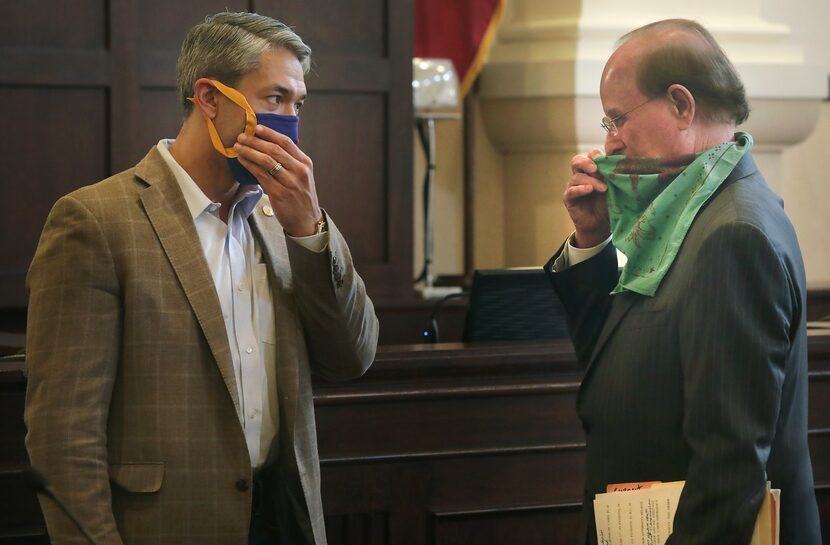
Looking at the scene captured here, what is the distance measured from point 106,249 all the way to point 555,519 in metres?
1.46

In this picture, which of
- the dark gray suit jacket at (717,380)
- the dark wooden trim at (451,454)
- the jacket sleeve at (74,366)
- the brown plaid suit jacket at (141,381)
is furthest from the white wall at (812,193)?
the jacket sleeve at (74,366)

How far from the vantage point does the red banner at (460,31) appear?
6105mm

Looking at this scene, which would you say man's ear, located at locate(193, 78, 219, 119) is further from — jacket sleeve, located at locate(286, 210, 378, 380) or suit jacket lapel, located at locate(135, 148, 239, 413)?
jacket sleeve, located at locate(286, 210, 378, 380)

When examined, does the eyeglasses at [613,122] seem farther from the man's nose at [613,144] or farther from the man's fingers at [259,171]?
the man's fingers at [259,171]

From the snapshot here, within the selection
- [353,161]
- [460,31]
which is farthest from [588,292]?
[460,31]

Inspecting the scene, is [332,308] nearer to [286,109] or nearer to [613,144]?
[286,109]

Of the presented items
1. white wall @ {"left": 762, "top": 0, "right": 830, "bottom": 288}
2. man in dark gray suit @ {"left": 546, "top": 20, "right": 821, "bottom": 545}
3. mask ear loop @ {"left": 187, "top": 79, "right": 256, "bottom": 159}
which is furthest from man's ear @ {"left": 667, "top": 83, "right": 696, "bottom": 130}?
white wall @ {"left": 762, "top": 0, "right": 830, "bottom": 288}

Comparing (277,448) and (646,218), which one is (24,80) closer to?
(277,448)

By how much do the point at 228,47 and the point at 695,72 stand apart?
2.60 feet

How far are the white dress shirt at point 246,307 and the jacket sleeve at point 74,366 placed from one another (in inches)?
7.7

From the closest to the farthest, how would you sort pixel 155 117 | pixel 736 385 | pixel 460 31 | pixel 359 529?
pixel 736 385 → pixel 359 529 → pixel 155 117 → pixel 460 31

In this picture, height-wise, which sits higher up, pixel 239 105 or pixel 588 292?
pixel 239 105

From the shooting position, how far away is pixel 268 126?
6.75ft

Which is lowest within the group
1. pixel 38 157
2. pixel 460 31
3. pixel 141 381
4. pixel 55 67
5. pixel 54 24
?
pixel 141 381
